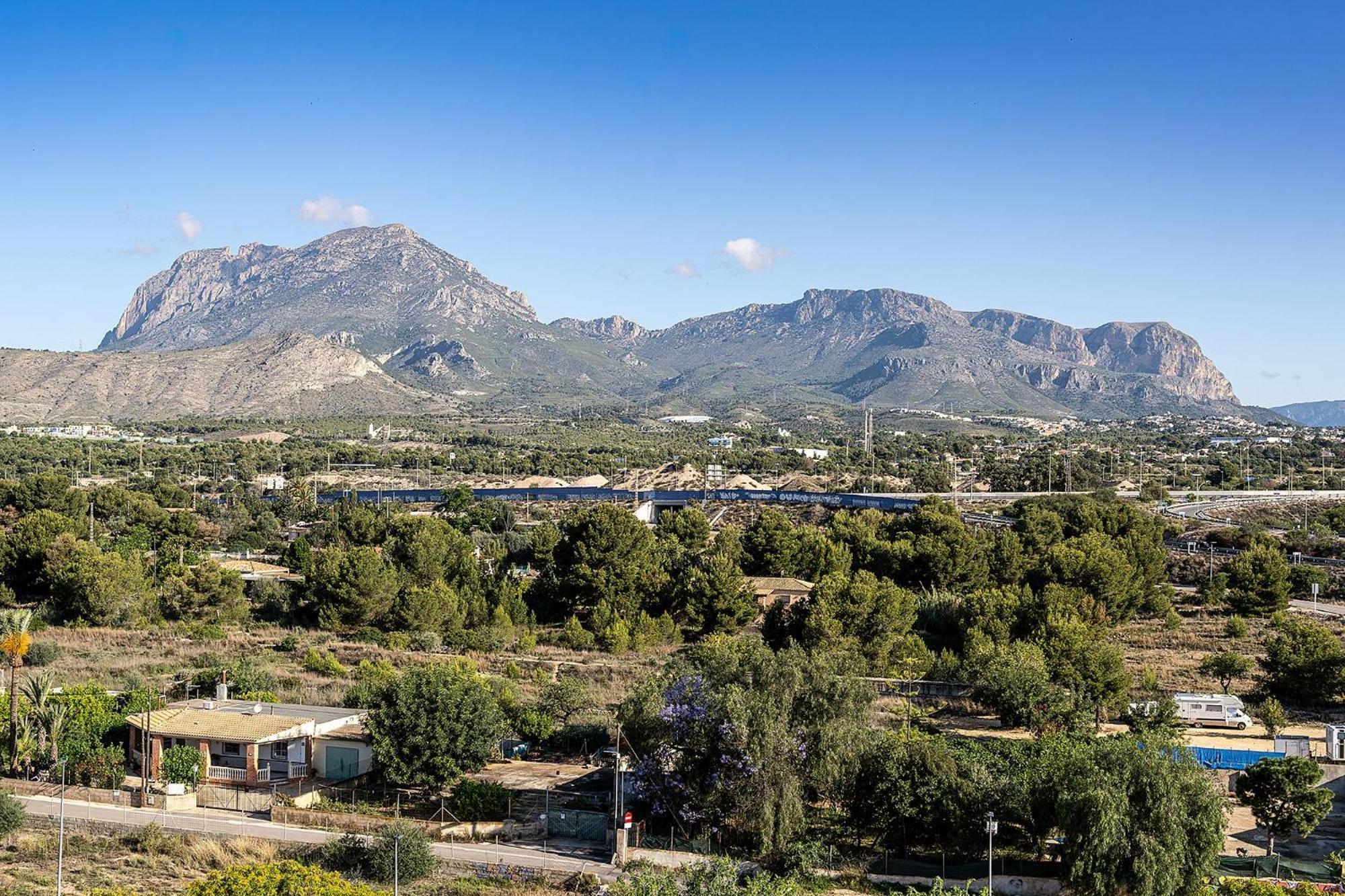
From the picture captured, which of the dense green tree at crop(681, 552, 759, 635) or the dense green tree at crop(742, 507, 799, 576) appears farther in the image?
the dense green tree at crop(742, 507, 799, 576)

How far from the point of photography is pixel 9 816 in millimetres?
21844

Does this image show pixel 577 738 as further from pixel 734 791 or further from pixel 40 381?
pixel 40 381

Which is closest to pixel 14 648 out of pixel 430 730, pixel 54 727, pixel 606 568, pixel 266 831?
pixel 54 727

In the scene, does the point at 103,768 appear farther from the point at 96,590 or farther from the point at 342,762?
the point at 96,590

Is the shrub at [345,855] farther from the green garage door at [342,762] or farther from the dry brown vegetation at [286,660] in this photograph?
the dry brown vegetation at [286,660]

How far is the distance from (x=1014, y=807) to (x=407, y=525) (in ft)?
113

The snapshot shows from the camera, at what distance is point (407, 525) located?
51.1m

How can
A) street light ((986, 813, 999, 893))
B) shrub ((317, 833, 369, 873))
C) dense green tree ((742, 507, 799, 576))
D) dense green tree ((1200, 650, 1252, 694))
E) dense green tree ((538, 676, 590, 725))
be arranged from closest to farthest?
1. street light ((986, 813, 999, 893))
2. shrub ((317, 833, 369, 873))
3. dense green tree ((538, 676, 590, 725))
4. dense green tree ((1200, 650, 1252, 694))
5. dense green tree ((742, 507, 799, 576))

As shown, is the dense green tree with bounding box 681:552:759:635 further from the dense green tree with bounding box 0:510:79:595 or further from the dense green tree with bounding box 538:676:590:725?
the dense green tree with bounding box 0:510:79:595

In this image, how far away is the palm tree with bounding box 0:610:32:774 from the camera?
25625 millimetres

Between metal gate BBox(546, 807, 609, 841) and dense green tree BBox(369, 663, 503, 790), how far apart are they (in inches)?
100

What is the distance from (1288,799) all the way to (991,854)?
5.78 m

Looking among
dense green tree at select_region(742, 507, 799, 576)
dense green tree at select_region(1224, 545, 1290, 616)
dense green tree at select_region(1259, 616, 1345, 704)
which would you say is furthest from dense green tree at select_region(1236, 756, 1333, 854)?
dense green tree at select_region(742, 507, 799, 576)

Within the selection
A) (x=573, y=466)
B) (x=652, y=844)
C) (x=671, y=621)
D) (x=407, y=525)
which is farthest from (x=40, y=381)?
(x=652, y=844)
